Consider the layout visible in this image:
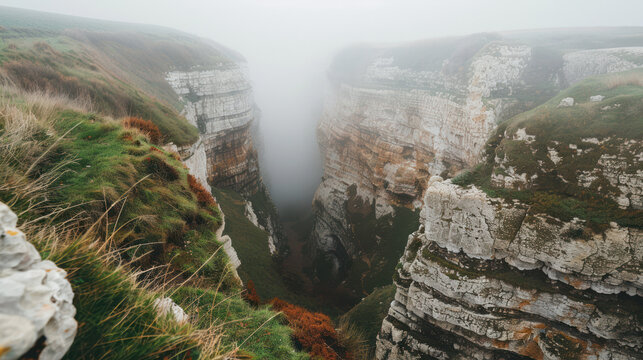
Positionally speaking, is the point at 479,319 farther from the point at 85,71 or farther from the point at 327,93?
the point at 327,93

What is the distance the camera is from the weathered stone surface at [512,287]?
923 cm

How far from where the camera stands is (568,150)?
10.9 metres

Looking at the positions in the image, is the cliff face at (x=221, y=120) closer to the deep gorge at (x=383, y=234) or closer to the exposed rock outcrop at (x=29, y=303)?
the deep gorge at (x=383, y=234)

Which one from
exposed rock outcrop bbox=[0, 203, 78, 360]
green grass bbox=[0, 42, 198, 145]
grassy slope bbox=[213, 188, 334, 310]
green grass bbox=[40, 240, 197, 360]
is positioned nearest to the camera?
exposed rock outcrop bbox=[0, 203, 78, 360]

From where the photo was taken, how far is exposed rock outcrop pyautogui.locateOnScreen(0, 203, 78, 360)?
5.18 feet

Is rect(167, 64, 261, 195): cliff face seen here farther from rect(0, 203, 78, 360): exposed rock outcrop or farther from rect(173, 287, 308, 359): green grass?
rect(0, 203, 78, 360): exposed rock outcrop

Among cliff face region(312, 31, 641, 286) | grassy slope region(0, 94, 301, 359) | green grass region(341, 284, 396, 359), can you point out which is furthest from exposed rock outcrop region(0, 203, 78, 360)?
cliff face region(312, 31, 641, 286)

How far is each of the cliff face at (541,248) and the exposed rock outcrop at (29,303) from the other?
11751mm

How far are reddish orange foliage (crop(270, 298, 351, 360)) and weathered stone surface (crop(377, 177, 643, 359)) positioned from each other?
196 inches

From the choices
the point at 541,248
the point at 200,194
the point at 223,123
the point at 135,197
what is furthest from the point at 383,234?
the point at 135,197

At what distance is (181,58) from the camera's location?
31906 millimetres

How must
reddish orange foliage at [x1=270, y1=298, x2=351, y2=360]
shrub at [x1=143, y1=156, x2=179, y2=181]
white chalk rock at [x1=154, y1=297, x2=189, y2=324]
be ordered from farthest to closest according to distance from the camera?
shrub at [x1=143, y1=156, x2=179, y2=181] → reddish orange foliage at [x1=270, y1=298, x2=351, y2=360] → white chalk rock at [x1=154, y1=297, x2=189, y2=324]

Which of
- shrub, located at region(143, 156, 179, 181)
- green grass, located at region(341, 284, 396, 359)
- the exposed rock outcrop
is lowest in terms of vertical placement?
green grass, located at region(341, 284, 396, 359)

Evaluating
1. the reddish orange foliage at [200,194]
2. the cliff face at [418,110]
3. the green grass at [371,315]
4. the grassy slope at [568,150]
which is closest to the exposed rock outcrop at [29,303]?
the reddish orange foliage at [200,194]
